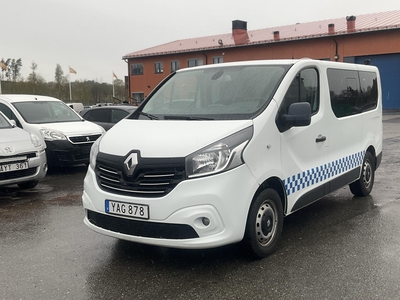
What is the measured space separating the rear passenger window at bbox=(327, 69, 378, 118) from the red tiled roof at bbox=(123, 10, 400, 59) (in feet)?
87.0

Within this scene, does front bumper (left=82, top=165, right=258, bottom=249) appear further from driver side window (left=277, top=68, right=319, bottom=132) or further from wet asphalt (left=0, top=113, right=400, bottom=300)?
driver side window (left=277, top=68, right=319, bottom=132)

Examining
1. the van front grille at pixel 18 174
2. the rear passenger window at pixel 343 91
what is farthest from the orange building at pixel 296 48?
the van front grille at pixel 18 174

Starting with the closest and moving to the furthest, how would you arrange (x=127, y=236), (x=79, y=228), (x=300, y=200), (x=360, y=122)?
(x=127, y=236) < (x=300, y=200) < (x=79, y=228) < (x=360, y=122)

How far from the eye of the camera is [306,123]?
4.15 metres

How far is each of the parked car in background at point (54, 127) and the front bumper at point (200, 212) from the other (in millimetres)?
5801

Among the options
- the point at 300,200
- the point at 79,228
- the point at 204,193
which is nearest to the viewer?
the point at 204,193

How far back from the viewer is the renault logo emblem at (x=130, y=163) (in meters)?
3.64

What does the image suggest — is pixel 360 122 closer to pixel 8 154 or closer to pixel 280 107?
pixel 280 107

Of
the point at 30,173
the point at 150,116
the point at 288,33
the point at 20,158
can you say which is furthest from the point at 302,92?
the point at 288,33

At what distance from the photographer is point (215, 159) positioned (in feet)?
11.7

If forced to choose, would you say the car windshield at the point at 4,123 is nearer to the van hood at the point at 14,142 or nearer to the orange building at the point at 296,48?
the van hood at the point at 14,142

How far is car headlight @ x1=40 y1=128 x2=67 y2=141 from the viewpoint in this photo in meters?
8.98

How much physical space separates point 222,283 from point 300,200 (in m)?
1.50

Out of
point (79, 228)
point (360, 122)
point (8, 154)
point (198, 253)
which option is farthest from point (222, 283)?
point (8, 154)
